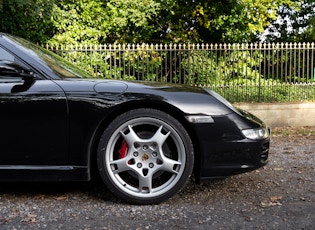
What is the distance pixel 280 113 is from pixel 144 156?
19.8 feet

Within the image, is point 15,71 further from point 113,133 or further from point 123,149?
point 123,149

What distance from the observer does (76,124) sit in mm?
3285

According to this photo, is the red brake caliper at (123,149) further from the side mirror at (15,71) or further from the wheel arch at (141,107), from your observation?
the side mirror at (15,71)

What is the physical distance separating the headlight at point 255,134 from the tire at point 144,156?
0.47 m

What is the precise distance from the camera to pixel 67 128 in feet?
10.8

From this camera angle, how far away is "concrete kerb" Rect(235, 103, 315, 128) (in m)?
8.71

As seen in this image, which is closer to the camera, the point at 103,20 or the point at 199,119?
the point at 199,119

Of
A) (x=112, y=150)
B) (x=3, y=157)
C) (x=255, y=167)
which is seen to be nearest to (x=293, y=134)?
(x=255, y=167)

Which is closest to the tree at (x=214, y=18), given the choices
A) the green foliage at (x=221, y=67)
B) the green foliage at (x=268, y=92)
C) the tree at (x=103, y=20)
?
the tree at (x=103, y=20)

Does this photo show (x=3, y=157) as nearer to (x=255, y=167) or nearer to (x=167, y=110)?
(x=167, y=110)

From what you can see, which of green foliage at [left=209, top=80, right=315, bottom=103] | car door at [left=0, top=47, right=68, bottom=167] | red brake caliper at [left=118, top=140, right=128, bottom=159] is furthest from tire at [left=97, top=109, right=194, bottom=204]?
green foliage at [left=209, top=80, right=315, bottom=103]

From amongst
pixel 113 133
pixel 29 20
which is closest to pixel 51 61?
pixel 113 133

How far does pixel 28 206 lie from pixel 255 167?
6.16 feet

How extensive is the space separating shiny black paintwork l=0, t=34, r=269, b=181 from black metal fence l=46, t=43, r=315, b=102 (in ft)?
17.1
